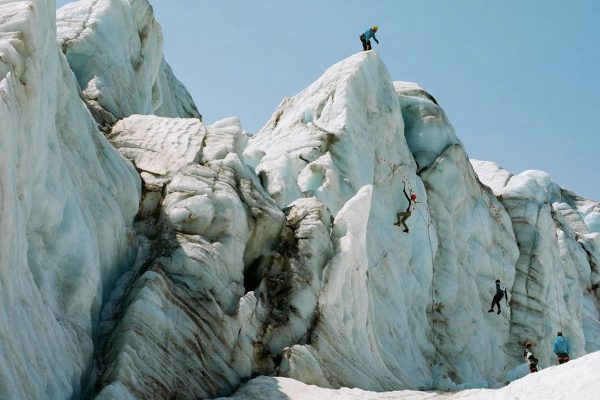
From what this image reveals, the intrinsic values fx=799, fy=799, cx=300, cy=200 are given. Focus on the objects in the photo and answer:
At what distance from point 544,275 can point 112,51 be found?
23090 millimetres

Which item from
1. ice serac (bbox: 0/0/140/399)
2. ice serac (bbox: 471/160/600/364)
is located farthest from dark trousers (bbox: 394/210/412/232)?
ice serac (bbox: 0/0/140/399)

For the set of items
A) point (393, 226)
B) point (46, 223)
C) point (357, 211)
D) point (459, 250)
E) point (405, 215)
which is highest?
point (46, 223)

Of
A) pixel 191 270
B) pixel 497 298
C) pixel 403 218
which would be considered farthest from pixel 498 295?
pixel 191 270

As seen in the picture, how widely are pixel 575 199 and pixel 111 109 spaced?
4709 cm

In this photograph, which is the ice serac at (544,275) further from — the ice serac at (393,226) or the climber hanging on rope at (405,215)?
the climber hanging on rope at (405,215)

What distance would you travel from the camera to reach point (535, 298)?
126 feet

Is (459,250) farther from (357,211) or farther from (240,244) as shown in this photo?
(240,244)

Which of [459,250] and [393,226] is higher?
[393,226]

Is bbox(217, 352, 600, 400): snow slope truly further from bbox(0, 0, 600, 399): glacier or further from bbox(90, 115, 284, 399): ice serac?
bbox(90, 115, 284, 399): ice serac

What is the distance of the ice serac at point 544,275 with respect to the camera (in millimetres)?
37812

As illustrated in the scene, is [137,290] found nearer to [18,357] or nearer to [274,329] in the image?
[274,329]

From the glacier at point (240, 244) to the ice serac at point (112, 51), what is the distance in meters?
0.10

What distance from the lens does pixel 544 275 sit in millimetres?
38875

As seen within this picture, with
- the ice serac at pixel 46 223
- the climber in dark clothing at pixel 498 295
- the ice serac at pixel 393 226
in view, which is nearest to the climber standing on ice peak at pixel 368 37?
the ice serac at pixel 393 226
